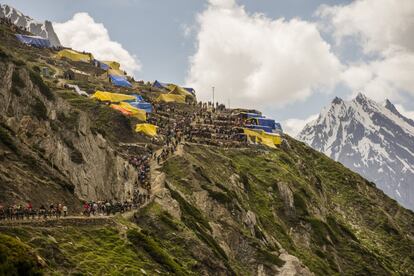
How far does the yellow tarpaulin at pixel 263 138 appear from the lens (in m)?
168

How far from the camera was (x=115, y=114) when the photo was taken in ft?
437

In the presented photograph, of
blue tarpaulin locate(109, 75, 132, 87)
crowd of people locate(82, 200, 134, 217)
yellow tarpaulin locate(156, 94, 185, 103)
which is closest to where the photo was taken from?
crowd of people locate(82, 200, 134, 217)

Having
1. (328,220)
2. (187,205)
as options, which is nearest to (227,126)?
(328,220)

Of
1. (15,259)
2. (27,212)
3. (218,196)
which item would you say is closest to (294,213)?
(218,196)

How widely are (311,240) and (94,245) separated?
77.6 meters

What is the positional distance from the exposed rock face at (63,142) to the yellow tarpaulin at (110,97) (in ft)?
160

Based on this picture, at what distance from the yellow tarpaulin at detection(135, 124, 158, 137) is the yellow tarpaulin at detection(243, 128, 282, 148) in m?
38.6

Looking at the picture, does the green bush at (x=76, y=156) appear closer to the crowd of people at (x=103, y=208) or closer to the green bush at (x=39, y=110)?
the green bush at (x=39, y=110)

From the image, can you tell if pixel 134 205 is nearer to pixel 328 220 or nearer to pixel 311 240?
pixel 311 240

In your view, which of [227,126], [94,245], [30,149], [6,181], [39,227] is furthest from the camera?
[227,126]

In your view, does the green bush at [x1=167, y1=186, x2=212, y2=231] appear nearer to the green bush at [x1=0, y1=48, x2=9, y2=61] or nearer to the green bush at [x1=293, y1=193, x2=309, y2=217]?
the green bush at [x1=0, y1=48, x2=9, y2=61]

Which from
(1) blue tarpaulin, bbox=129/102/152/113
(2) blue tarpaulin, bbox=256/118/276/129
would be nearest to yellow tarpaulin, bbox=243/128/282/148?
(2) blue tarpaulin, bbox=256/118/276/129

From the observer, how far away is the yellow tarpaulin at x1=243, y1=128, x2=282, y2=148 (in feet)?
551

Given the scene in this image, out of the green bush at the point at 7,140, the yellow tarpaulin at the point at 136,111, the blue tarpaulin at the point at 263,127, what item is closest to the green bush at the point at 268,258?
the green bush at the point at 7,140
